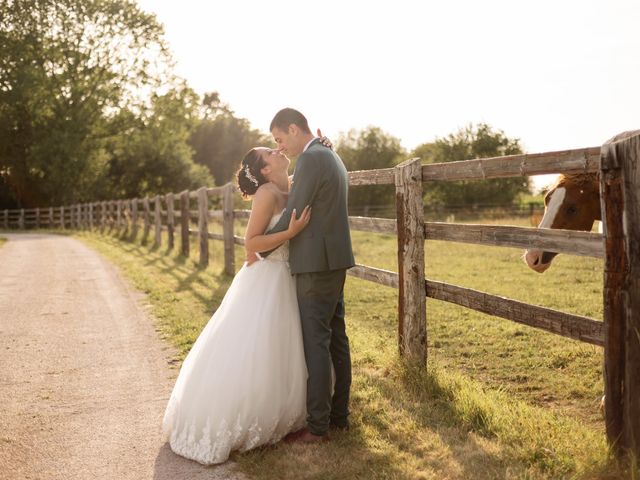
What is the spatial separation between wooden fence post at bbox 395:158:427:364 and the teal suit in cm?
122

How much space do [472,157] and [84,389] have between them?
52497mm

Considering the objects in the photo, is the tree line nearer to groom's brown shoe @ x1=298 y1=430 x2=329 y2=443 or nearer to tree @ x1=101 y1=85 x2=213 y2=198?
tree @ x1=101 y1=85 x2=213 y2=198

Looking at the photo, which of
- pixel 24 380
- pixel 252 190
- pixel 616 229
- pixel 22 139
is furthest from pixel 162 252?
pixel 22 139

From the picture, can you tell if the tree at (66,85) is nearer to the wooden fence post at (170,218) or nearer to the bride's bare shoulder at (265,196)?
the wooden fence post at (170,218)

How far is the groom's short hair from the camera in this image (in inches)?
149

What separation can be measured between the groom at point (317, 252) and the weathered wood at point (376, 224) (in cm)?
153

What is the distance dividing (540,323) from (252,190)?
195cm

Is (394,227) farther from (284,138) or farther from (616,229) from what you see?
(616,229)

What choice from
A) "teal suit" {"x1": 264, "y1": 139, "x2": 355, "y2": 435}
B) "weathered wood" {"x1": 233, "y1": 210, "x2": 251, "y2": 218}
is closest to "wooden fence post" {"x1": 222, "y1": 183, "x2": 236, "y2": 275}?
"weathered wood" {"x1": 233, "y1": 210, "x2": 251, "y2": 218}

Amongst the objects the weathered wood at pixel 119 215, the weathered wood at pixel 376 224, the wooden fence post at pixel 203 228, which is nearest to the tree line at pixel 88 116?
the weathered wood at pixel 119 215

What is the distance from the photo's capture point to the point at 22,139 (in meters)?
36.2

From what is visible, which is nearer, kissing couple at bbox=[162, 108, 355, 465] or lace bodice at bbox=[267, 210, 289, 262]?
kissing couple at bbox=[162, 108, 355, 465]

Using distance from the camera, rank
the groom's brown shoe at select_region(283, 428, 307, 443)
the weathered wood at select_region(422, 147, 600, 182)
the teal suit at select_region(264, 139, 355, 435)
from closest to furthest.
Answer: the weathered wood at select_region(422, 147, 600, 182)
the teal suit at select_region(264, 139, 355, 435)
the groom's brown shoe at select_region(283, 428, 307, 443)

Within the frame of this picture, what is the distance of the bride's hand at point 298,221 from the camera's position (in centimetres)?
368
